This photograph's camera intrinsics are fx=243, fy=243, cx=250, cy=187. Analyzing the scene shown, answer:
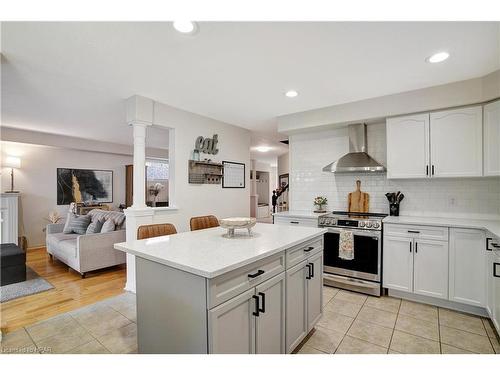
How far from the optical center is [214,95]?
3012 mm

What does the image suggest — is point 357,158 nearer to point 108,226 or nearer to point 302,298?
point 302,298

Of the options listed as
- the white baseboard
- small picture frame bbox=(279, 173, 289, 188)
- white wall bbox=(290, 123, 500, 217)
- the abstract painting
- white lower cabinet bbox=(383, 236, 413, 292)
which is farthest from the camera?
small picture frame bbox=(279, 173, 289, 188)

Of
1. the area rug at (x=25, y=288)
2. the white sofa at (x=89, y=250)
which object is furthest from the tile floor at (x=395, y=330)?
the area rug at (x=25, y=288)

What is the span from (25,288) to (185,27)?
3.77 m

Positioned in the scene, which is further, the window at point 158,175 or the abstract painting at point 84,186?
the window at point 158,175

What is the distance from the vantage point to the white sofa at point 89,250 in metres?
3.53

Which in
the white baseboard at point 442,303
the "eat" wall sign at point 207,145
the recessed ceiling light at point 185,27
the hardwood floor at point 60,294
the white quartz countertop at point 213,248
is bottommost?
the hardwood floor at point 60,294

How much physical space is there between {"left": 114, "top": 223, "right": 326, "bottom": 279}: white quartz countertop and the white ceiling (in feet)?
4.99

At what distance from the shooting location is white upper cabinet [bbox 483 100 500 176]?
248 centimetres

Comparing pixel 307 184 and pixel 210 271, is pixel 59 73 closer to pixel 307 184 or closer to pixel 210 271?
pixel 210 271

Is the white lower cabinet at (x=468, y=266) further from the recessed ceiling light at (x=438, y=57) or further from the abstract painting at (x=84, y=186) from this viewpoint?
the abstract painting at (x=84, y=186)

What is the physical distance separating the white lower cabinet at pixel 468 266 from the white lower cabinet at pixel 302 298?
5.06 feet

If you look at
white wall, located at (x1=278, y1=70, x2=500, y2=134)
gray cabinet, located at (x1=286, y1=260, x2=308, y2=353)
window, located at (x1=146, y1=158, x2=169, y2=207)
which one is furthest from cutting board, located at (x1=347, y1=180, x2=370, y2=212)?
window, located at (x1=146, y1=158, x2=169, y2=207)

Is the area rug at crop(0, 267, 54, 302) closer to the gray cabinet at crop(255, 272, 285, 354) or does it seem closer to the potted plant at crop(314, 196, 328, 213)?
the gray cabinet at crop(255, 272, 285, 354)
